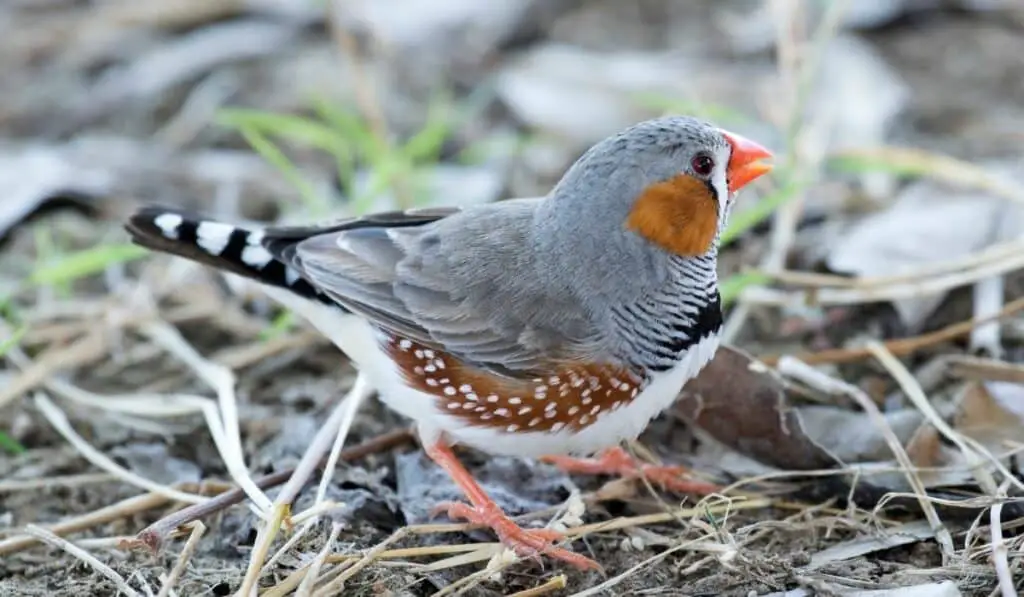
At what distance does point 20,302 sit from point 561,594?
232 cm

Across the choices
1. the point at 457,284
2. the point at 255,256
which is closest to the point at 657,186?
the point at 457,284

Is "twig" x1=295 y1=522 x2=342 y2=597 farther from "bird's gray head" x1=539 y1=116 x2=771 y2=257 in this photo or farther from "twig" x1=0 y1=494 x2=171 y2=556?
"bird's gray head" x1=539 y1=116 x2=771 y2=257

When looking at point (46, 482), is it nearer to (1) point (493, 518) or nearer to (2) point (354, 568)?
(2) point (354, 568)

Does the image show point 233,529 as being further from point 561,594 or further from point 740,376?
point 740,376

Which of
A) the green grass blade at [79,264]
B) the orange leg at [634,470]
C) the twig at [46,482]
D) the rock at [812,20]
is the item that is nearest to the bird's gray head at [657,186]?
the orange leg at [634,470]

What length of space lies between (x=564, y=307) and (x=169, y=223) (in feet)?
3.42

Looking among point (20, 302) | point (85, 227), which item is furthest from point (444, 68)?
point (20, 302)

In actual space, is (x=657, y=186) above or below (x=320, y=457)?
above

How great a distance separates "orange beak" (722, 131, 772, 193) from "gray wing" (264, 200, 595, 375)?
19.4 inches

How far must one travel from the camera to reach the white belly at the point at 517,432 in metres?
2.77

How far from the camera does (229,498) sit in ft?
9.46

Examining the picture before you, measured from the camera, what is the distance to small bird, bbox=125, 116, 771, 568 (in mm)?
2764

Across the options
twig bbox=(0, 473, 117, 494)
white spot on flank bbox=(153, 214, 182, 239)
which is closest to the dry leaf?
white spot on flank bbox=(153, 214, 182, 239)

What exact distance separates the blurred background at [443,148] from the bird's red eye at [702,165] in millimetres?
741
